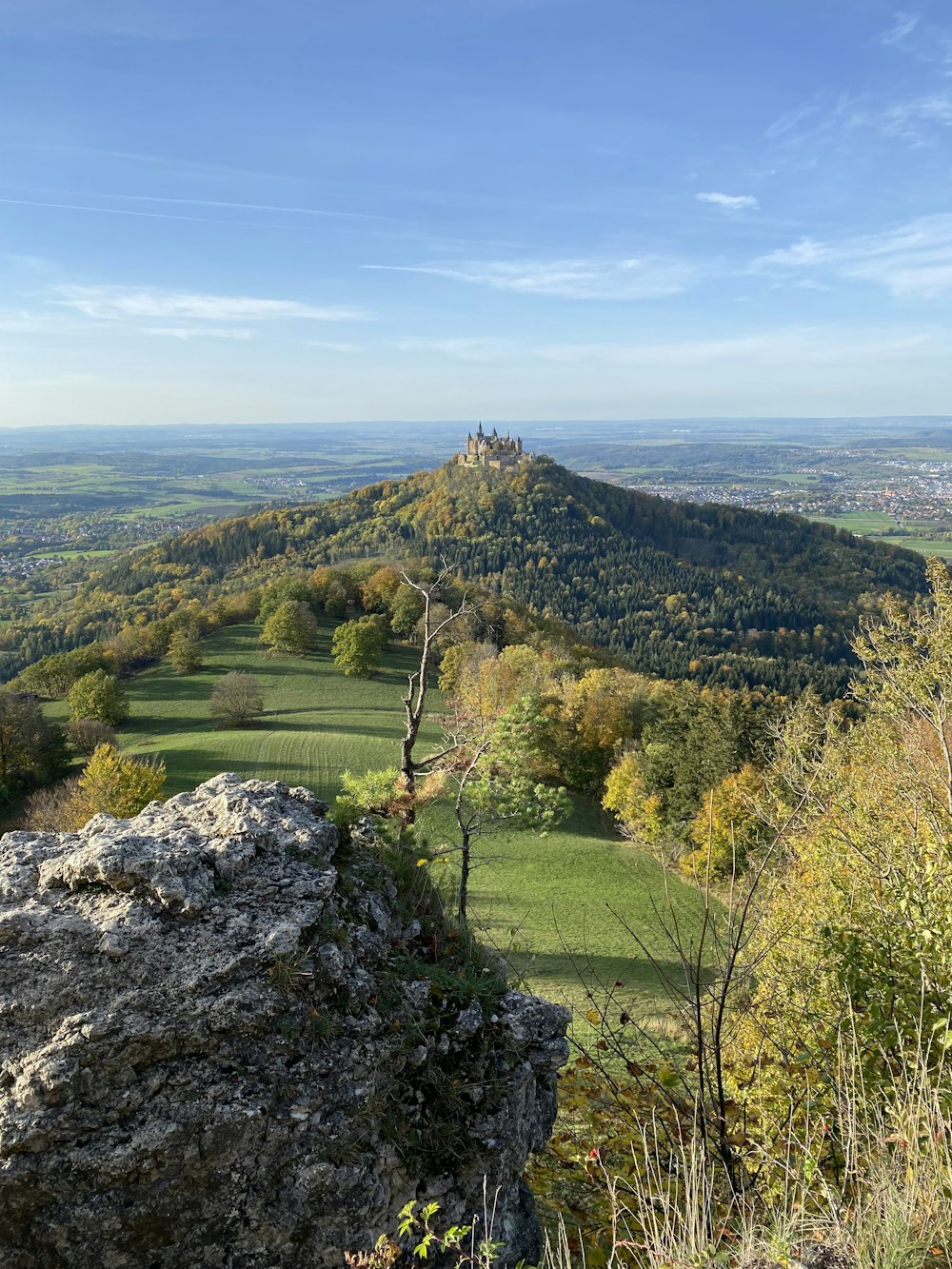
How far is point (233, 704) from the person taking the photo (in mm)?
48719

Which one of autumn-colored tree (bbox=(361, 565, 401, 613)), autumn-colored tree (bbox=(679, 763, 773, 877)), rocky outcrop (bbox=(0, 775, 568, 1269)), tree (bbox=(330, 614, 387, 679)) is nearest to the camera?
rocky outcrop (bbox=(0, 775, 568, 1269))

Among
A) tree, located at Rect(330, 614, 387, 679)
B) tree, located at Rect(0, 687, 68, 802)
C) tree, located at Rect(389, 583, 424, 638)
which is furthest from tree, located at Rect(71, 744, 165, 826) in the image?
tree, located at Rect(389, 583, 424, 638)

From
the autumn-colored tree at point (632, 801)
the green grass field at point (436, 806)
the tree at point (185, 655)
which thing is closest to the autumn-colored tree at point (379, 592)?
the green grass field at point (436, 806)

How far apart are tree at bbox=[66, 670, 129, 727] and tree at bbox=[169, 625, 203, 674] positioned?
12.5m

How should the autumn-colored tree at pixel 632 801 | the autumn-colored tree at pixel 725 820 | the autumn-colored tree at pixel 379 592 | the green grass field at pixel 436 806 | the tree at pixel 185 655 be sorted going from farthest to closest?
the autumn-colored tree at pixel 379 592 < the tree at pixel 185 655 < the autumn-colored tree at pixel 632 801 < the autumn-colored tree at pixel 725 820 < the green grass field at pixel 436 806

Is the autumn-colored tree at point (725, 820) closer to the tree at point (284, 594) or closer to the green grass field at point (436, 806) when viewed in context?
the green grass field at point (436, 806)

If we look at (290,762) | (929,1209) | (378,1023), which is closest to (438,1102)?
(378,1023)

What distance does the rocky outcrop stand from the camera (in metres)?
4.46

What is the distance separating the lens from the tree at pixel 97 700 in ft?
152

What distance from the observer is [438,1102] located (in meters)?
5.71

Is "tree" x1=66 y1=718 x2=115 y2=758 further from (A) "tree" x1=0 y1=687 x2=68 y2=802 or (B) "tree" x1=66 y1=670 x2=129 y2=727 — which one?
(B) "tree" x1=66 y1=670 x2=129 y2=727

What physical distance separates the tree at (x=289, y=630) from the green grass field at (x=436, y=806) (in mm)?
1245

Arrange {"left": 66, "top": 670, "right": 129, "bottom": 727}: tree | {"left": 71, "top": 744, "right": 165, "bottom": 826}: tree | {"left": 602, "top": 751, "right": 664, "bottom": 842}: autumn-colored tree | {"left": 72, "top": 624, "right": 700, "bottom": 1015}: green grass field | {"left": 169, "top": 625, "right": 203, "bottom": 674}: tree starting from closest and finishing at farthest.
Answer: {"left": 72, "top": 624, "right": 700, "bottom": 1015}: green grass field → {"left": 71, "top": 744, "right": 165, "bottom": 826}: tree → {"left": 602, "top": 751, "right": 664, "bottom": 842}: autumn-colored tree → {"left": 66, "top": 670, "right": 129, "bottom": 727}: tree → {"left": 169, "top": 625, "right": 203, "bottom": 674}: tree

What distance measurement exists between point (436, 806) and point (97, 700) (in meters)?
27.9
